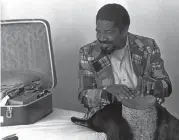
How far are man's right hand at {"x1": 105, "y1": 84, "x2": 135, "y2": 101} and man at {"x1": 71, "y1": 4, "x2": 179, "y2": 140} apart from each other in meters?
0.07

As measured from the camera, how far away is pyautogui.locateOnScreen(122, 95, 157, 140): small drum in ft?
3.28

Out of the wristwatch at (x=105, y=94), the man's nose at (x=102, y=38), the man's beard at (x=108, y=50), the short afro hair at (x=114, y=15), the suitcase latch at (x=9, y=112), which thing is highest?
the short afro hair at (x=114, y=15)

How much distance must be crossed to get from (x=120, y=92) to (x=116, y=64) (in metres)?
0.25

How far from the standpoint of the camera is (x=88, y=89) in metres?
1.30

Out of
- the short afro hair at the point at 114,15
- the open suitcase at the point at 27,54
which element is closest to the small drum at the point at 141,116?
the short afro hair at the point at 114,15

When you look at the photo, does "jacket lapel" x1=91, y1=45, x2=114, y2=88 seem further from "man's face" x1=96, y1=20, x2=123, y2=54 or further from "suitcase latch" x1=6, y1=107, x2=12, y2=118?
"suitcase latch" x1=6, y1=107, x2=12, y2=118

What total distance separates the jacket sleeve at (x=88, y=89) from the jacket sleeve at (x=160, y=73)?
0.25 metres

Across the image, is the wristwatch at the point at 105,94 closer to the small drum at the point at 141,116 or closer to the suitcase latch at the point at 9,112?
the small drum at the point at 141,116

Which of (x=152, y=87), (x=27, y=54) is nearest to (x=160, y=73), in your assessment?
(x=152, y=87)

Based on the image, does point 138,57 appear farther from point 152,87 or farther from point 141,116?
point 141,116

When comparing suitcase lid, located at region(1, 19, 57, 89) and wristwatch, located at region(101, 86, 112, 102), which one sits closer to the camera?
wristwatch, located at region(101, 86, 112, 102)

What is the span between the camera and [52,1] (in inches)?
67.8

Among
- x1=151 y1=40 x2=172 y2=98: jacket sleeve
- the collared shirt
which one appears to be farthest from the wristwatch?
x1=151 y1=40 x2=172 y2=98: jacket sleeve

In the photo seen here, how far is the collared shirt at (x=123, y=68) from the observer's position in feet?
4.39
